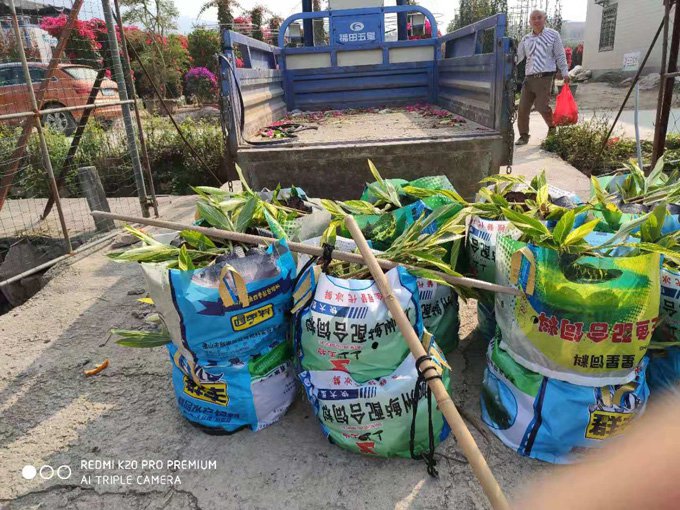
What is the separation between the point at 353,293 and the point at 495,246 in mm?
810

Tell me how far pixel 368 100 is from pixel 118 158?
3.73m

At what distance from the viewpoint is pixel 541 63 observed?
6.96m

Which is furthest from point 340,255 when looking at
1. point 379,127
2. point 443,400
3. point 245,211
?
point 379,127

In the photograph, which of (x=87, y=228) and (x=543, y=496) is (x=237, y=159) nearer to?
(x=87, y=228)

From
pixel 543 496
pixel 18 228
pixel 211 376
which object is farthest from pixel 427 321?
pixel 18 228

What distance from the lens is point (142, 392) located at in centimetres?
242

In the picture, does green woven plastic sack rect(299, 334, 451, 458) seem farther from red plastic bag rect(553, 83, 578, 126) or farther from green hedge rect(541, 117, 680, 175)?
red plastic bag rect(553, 83, 578, 126)

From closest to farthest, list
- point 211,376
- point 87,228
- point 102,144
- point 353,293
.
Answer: point 353,293 < point 211,376 < point 87,228 < point 102,144

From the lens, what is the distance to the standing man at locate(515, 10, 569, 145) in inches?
273

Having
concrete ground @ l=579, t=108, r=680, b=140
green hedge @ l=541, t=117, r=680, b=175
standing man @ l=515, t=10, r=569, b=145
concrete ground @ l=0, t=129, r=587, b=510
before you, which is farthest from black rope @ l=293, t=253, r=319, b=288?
concrete ground @ l=579, t=108, r=680, b=140

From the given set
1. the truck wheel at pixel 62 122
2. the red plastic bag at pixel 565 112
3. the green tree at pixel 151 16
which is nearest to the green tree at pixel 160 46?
the green tree at pixel 151 16

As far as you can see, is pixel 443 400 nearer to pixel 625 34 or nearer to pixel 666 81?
pixel 666 81

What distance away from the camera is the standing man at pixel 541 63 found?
22.8 ft

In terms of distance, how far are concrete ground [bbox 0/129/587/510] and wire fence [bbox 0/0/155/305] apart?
6.36 ft
